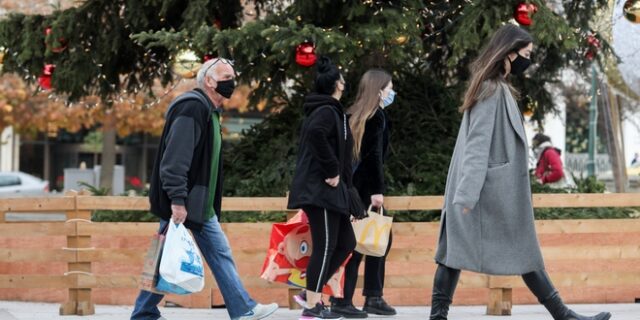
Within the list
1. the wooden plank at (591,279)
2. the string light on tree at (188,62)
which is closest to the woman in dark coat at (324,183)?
the wooden plank at (591,279)

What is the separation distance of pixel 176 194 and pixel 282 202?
2318mm

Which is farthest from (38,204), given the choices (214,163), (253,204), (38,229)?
(214,163)

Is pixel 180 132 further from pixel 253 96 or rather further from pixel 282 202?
pixel 253 96

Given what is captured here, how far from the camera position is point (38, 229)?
30.0ft

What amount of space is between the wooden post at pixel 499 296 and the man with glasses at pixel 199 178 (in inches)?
92.3

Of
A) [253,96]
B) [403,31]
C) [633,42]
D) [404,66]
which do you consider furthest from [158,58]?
[633,42]

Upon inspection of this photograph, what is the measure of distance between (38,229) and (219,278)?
236 centimetres

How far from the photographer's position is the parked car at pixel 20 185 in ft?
116

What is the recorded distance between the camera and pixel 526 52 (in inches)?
271

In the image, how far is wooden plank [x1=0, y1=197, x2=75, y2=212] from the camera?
8977 millimetres

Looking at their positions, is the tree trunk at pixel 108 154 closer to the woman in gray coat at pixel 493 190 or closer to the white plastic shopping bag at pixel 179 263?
the white plastic shopping bag at pixel 179 263

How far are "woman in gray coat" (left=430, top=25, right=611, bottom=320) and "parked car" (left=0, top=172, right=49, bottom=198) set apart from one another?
29615 mm

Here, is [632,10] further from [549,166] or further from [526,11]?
[549,166]

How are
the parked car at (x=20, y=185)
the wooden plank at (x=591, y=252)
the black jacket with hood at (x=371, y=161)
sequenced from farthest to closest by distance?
the parked car at (x=20, y=185)
the wooden plank at (x=591, y=252)
the black jacket with hood at (x=371, y=161)
